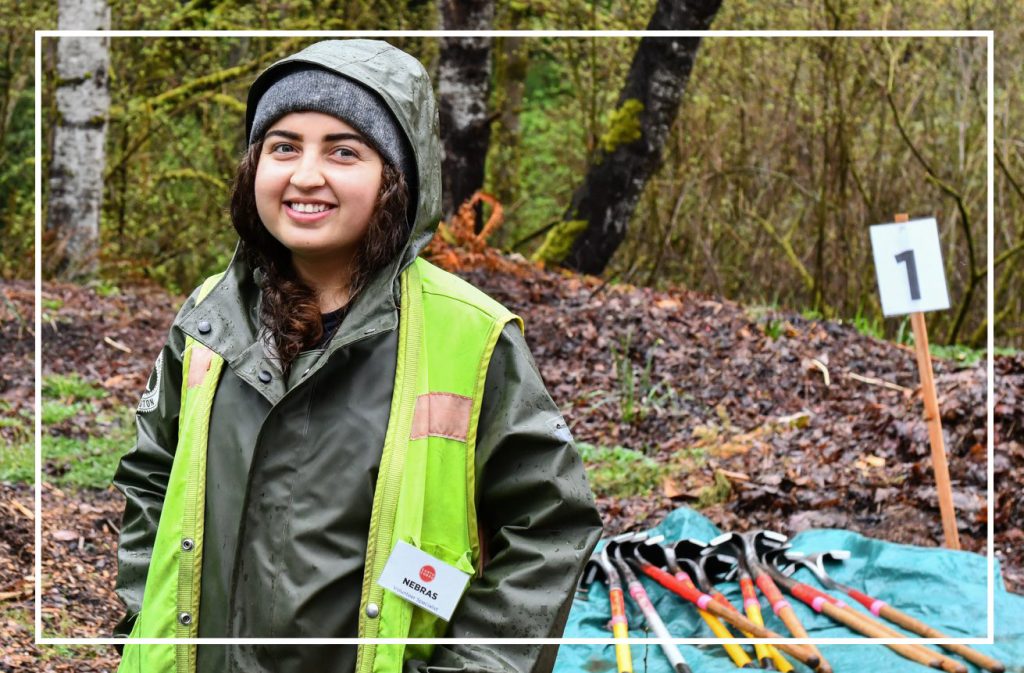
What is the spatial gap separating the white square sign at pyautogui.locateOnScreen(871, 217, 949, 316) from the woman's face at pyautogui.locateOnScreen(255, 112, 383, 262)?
2561 millimetres

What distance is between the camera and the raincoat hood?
Result: 210 cm

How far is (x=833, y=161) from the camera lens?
1005cm

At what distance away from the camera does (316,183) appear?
2.05 meters

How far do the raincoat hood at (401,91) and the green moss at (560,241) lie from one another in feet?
25.8

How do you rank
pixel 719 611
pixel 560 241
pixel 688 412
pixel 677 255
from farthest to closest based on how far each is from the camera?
1. pixel 677 255
2. pixel 560 241
3. pixel 688 412
4. pixel 719 611

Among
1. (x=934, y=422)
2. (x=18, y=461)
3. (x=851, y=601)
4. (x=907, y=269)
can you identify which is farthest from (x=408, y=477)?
(x=18, y=461)

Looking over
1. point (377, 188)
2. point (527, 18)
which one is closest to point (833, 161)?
point (527, 18)

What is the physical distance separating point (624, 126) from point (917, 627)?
6.39 meters

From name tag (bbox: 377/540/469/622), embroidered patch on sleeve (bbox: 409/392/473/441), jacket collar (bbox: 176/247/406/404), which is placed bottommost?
name tag (bbox: 377/540/469/622)

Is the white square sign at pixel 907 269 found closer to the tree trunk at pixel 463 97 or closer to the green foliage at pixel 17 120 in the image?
the tree trunk at pixel 463 97

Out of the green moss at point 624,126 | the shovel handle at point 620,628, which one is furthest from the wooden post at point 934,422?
the green moss at point 624,126

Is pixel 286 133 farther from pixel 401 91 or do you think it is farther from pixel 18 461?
pixel 18 461

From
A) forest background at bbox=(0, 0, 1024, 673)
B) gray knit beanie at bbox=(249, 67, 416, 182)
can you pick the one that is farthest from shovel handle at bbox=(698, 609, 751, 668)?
gray knit beanie at bbox=(249, 67, 416, 182)

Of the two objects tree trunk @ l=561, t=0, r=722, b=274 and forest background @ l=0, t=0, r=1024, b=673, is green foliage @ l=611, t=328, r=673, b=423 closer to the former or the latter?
forest background @ l=0, t=0, r=1024, b=673
